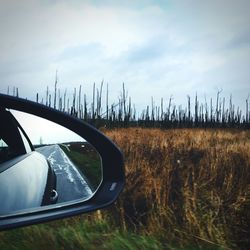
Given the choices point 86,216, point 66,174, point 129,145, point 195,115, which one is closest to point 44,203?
point 66,174

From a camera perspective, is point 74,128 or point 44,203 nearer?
point 44,203

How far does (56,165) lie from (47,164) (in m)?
0.05

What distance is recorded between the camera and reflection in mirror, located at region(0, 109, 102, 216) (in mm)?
1402

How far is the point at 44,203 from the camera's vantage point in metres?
1.33

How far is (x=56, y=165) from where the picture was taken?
1559 mm

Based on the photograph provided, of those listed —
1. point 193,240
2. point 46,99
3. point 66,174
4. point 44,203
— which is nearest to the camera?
point 44,203

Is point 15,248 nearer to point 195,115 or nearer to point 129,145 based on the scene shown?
point 129,145

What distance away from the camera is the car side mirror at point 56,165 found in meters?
1.34

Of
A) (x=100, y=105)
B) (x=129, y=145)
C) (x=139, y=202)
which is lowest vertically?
(x=139, y=202)

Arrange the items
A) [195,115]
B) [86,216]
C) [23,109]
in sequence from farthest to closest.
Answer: [195,115]
[86,216]
[23,109]

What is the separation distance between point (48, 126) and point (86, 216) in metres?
3.10

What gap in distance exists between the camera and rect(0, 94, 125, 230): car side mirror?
1.34 metres

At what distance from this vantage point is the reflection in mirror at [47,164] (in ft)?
4.60

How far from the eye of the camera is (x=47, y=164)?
1.59 m
